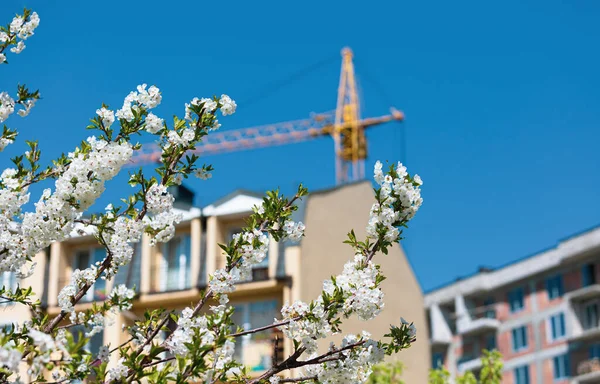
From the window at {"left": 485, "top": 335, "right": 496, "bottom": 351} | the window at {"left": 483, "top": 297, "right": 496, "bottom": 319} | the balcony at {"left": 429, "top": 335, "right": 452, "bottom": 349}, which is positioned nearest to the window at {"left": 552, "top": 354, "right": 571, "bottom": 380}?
the window at {"left": 485, "top": 335, "right": 496, "bottom": 351}

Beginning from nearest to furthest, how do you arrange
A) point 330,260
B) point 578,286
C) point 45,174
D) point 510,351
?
point 45,174 < point 330,260 < point 578,286 < point 510,351

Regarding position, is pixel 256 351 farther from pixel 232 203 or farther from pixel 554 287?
pixel 554 287

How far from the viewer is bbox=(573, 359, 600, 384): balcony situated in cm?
5788

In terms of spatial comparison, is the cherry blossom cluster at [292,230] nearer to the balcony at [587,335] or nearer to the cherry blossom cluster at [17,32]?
the cherry blossom cluster at [17,32]

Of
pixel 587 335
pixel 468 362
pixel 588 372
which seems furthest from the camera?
pixel 468 362

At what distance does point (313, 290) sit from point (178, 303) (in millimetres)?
4139

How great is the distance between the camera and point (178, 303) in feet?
109

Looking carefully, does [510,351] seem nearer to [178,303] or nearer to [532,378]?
[532,378]

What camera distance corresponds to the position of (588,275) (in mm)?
60812

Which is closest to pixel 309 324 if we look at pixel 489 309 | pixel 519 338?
pixel 519 338

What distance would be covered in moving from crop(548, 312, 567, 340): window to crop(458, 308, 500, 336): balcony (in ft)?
14.8

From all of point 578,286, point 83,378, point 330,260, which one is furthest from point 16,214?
point 578,286

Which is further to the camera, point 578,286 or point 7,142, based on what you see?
point 578,286

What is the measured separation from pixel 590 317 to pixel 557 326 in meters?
2.00
